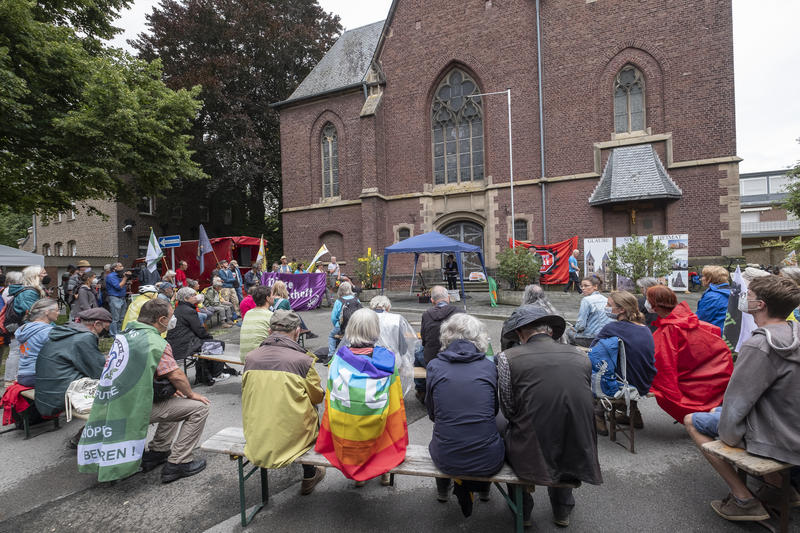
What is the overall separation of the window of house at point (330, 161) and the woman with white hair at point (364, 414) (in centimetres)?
1942

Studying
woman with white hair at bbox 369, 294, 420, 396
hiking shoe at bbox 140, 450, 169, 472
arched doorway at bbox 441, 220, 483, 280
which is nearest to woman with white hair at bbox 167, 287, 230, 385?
hiking shoe at bbox 140, 450, 169, 472

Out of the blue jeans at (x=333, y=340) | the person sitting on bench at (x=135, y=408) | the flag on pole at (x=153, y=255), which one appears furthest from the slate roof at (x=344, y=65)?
the person sitting on bench at (x=135, y=408)

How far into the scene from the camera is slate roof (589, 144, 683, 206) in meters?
15.0

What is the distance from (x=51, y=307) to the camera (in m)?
4.64

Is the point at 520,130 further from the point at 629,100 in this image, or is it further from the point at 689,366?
the point at 689,366

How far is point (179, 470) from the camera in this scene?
11.3 ft

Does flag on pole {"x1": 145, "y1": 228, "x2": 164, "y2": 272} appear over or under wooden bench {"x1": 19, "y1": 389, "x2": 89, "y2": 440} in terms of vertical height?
over

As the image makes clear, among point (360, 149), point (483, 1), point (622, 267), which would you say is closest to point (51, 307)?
point (622, 267)

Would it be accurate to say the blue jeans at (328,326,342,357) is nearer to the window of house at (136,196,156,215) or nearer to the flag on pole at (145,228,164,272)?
the flag on pole at (145,228,164,272)

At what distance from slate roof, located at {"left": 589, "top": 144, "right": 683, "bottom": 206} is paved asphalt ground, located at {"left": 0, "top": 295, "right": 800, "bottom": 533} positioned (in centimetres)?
1354

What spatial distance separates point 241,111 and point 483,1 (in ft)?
52.2

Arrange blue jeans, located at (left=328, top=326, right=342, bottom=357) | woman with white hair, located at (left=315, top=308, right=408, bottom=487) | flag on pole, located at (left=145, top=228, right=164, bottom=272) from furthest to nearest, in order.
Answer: flag on pole, located at (left=145, top=228, right=164, bottom=272)
blue jeans, located at (left=328, top=326, right=342, bottom=357)
woman with white hair, located at (left=315, top=308, right=408, bottom=487)

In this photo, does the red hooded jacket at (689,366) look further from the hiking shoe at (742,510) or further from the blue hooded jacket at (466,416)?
the blue hooded jacket at (466,416)

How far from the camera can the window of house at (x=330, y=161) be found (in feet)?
70.4
